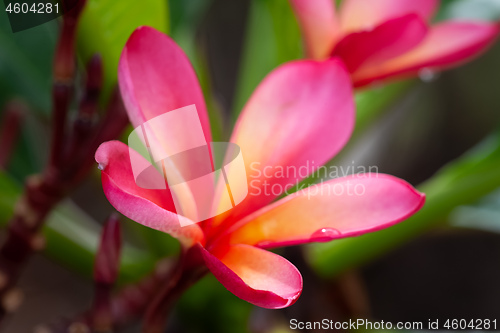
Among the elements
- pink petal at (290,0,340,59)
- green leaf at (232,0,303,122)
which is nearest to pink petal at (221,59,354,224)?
pink petal at (290,0,340,59)

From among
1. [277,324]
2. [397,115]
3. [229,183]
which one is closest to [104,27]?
[229,183]

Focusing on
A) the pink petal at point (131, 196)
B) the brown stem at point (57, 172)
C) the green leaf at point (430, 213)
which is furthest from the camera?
the green leaf at point (430, 213)

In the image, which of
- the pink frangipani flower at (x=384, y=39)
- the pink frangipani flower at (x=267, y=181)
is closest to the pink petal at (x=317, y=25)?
the pink frangipani flower at (x=384, y=39)

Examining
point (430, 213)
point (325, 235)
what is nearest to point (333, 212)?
point (325, 235)

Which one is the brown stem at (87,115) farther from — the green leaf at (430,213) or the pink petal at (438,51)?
the green leaf at (430,213)

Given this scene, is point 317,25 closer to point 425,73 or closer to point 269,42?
point 425,73

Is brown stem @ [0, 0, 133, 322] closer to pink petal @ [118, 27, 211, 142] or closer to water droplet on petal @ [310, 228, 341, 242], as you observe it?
pink petal @ [118, 27, 211, 142]
